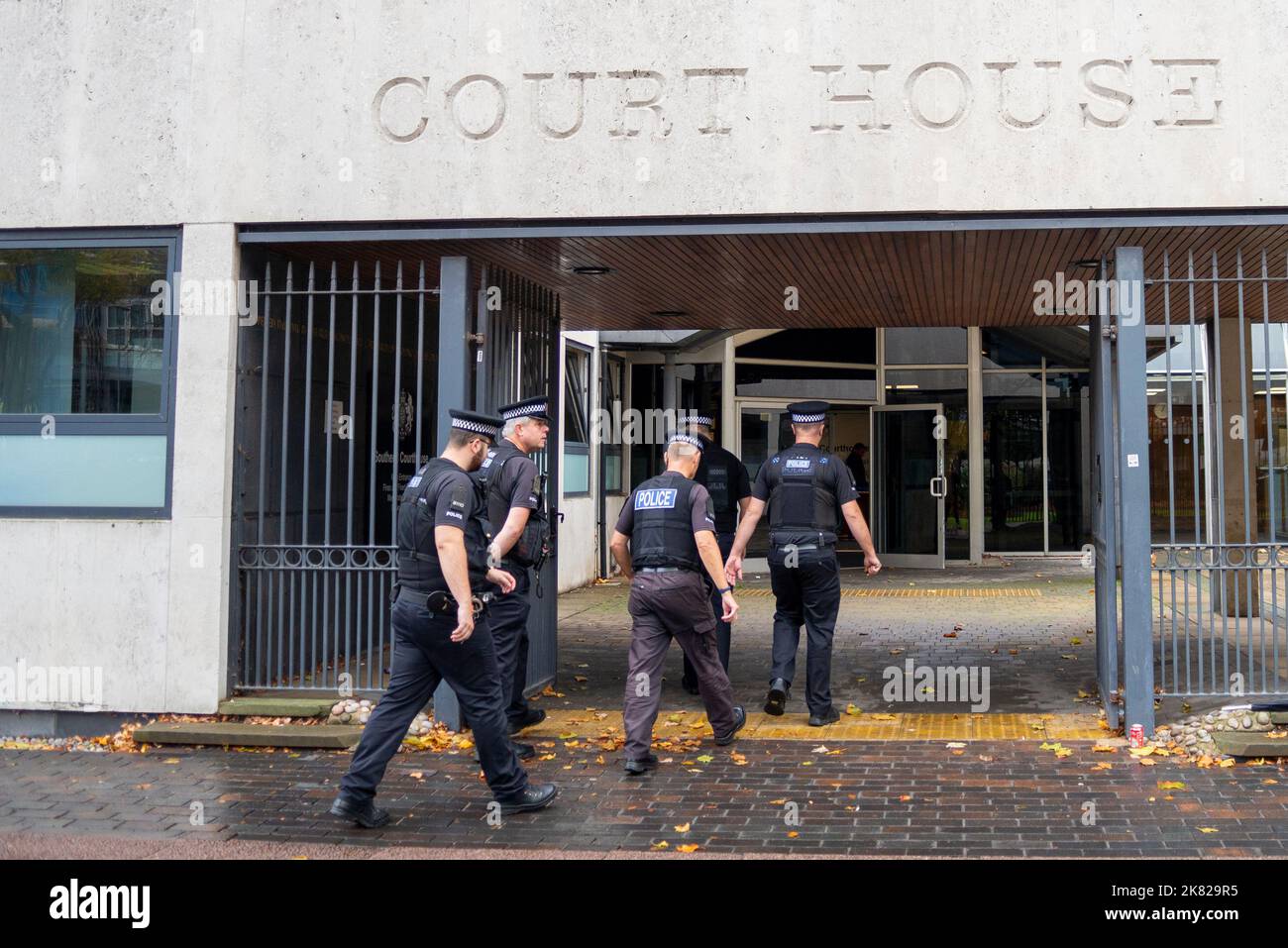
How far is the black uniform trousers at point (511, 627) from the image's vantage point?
7.13 m

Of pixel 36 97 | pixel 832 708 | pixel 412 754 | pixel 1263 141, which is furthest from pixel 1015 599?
pixel 36 97

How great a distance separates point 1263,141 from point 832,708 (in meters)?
4.25

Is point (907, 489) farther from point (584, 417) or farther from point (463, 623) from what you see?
point (463, 623)

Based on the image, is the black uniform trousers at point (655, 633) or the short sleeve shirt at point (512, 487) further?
the short sleeve shirt at point (512, 487)

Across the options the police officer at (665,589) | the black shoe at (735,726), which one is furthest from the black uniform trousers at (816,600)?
the police officer at (665,589)

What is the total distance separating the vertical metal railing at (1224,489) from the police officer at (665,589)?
2.60m

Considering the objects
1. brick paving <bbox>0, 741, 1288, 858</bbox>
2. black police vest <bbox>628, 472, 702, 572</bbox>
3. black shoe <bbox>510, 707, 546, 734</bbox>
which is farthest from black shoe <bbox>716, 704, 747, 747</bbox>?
black shoe <bbox>510, 707, 546, 734</bbox>

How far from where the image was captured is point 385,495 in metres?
10.3

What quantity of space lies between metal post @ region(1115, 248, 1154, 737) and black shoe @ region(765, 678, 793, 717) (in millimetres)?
2099

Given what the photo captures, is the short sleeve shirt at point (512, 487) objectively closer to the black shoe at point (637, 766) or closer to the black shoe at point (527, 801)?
the black shoe at point (637, 766)

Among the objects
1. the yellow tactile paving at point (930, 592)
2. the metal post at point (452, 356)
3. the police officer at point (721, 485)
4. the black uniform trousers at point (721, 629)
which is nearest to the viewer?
the metal post at point (452, 356)
